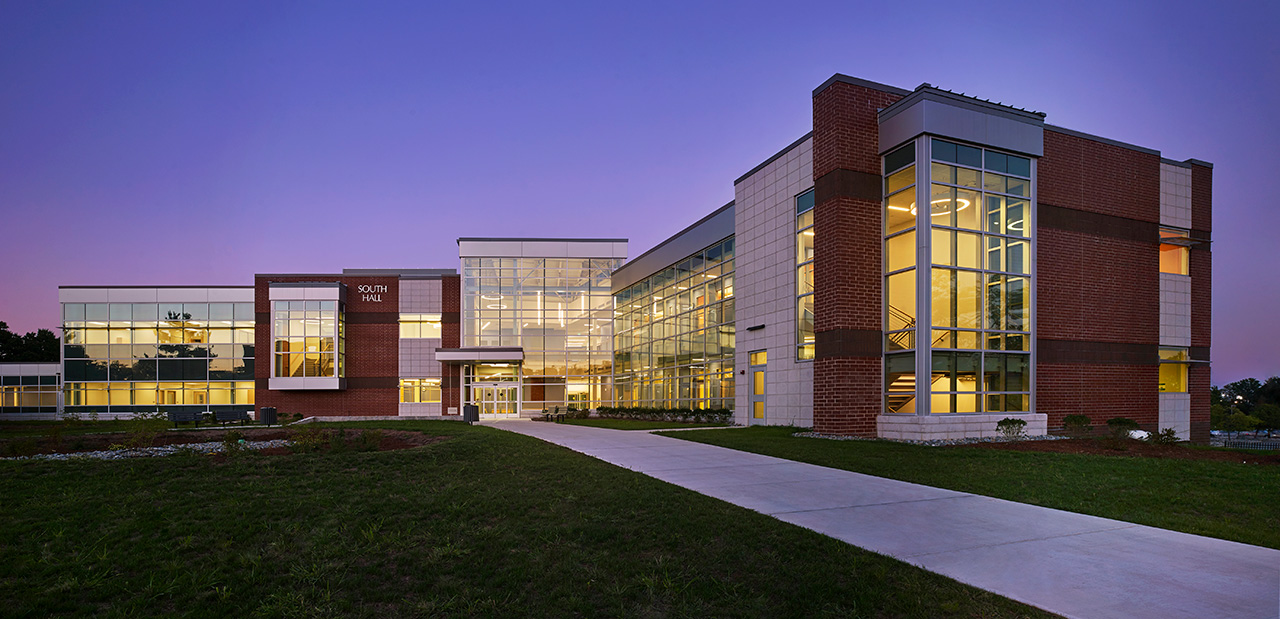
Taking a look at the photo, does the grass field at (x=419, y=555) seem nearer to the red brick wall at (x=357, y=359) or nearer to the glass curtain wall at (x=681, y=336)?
the glass curtain wall at (x=681, y=336)

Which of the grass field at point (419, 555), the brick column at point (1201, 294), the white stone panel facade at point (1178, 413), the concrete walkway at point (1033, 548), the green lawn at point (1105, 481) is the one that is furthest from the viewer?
the brick column at point (1201, 294)

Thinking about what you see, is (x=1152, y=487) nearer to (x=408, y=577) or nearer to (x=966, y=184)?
(x=408, y=577)

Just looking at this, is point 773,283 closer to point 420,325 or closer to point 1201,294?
point 1201,294

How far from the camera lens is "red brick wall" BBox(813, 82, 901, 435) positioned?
60.9 ft

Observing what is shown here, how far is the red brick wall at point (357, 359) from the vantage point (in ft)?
133

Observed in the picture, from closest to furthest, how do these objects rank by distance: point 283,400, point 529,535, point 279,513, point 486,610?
point 486,610 < point 529,535 < point 279,513 < point 283,400

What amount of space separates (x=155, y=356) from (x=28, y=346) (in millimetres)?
46473

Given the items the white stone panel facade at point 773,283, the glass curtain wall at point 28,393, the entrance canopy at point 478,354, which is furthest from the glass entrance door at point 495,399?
the glass curtain wall at point 28,393

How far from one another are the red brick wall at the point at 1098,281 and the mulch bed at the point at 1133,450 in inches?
176

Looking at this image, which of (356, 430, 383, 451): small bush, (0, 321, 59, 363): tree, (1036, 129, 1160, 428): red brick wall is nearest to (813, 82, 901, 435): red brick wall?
(1036, 129, 1160, 428): red brick wall

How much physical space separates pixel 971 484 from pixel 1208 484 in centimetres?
324

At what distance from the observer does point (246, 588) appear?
5012 millimetres

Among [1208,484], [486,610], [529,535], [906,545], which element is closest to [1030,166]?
[1208,484]

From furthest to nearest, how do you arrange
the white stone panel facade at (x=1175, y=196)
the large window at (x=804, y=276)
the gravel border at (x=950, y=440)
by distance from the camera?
the white stone panel facade at (x=1175, y=196), the large window at (x=804, y=276), the gravel border at (x=950, y=440)
